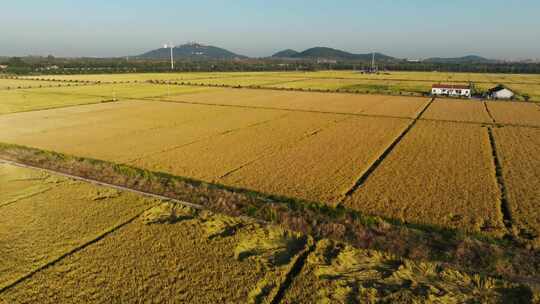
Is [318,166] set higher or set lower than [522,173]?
higher

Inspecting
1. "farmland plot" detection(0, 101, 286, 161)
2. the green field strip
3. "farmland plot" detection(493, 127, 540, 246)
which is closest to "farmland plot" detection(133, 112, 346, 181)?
"farmland plot" detection(0, 101, 286, 161)

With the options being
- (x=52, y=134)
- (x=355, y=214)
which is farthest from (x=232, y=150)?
(x=52, y=134)

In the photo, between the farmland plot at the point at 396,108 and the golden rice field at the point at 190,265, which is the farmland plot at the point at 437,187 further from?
the farmland plot at the point at 396,108

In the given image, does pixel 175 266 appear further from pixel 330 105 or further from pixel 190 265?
pixel 330 105

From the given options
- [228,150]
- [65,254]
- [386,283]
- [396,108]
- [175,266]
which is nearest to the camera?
[386,283]

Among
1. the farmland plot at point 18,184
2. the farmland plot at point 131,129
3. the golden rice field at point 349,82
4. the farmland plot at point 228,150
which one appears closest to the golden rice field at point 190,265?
the farmland plot at point 18,184

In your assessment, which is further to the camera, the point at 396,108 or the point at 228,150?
the point at 396,108

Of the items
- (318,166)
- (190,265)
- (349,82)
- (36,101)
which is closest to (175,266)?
(190,265)
